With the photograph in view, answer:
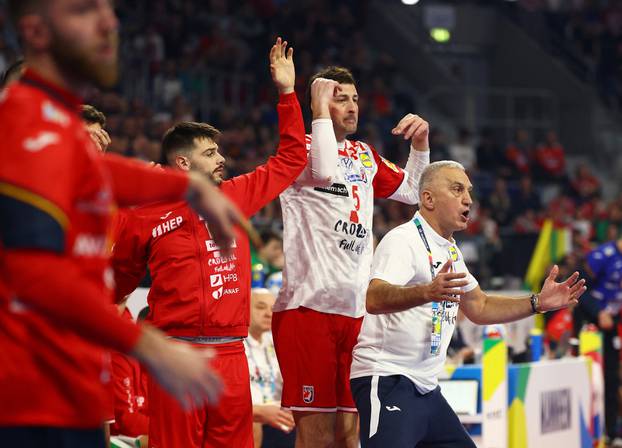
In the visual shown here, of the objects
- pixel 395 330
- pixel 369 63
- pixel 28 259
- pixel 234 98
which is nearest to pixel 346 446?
pixel 395 330

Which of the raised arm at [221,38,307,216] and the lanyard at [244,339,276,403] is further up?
the raised arm at [221,38,307,216]

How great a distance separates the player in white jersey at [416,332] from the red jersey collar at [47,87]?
2.61 m

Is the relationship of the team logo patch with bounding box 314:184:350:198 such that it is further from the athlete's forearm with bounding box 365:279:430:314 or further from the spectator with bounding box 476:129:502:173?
the spectator with bounding box 476:129:502:173

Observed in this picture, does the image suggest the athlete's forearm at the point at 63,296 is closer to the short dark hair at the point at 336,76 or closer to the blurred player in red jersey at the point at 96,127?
the blurred player in red jersey at the point at 96,127

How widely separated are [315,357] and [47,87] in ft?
10.7

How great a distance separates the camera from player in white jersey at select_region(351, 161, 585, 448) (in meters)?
5.41

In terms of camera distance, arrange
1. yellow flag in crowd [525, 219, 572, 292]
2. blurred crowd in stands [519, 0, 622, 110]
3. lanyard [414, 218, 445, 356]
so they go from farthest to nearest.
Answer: blurred crowd in stands [519, 0, 622, 110]
yellow flag in crowd [525, 219, 572, 292]
lanyard [414, 218, 445, 356]

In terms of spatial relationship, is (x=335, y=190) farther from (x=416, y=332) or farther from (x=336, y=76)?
(x=416, y=332)

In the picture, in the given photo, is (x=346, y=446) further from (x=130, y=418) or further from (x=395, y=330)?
(x=130, y=418)

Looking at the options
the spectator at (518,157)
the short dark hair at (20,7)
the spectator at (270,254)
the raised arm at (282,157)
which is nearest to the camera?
the short dark hair at (20,7)

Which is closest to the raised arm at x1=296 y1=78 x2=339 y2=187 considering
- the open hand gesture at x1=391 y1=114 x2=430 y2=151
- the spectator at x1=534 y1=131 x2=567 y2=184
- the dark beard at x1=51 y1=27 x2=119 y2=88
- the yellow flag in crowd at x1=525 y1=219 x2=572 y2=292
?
the open hand gesture at x1=391 y1=114 x2=430 y2=151

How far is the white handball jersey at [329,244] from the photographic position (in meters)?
5.84

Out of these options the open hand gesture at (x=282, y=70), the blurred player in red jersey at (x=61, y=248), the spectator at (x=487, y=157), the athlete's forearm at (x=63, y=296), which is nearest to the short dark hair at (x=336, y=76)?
the open hand gesture at (x=282, y=70)

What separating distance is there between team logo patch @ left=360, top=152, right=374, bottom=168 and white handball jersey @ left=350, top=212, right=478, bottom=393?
65 cm
